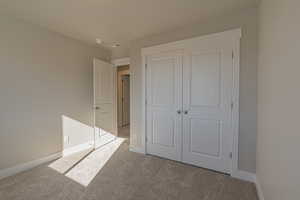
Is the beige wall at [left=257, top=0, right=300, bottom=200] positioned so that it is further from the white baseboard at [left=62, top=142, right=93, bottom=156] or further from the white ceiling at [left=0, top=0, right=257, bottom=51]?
the white baseboard at [left=62, top=142, right=93, bottom=156]

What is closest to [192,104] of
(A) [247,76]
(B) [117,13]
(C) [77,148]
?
(A) [247,76]

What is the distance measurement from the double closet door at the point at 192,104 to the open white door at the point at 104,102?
116 centimetres

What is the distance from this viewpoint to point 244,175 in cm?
203

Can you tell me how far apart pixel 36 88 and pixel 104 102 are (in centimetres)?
134

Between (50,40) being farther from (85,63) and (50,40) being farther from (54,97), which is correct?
(54,97)

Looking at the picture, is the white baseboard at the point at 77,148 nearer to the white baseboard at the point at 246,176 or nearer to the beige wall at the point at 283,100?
the white baseboard at the point at 246,176

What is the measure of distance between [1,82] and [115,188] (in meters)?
2.14

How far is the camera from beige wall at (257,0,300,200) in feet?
2.82

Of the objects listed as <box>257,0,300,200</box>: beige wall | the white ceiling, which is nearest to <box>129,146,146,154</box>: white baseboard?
<box>257,0,300,200</box>: beige wall

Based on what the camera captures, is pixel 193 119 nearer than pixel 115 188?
No

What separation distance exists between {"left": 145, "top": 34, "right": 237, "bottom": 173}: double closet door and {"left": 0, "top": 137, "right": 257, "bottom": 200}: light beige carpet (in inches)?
12.1

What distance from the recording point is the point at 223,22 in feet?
7.01

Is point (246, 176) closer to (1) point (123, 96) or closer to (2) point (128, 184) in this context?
(2) point (128, 184)

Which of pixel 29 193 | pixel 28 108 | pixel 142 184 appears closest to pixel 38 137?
pixel 28 108
